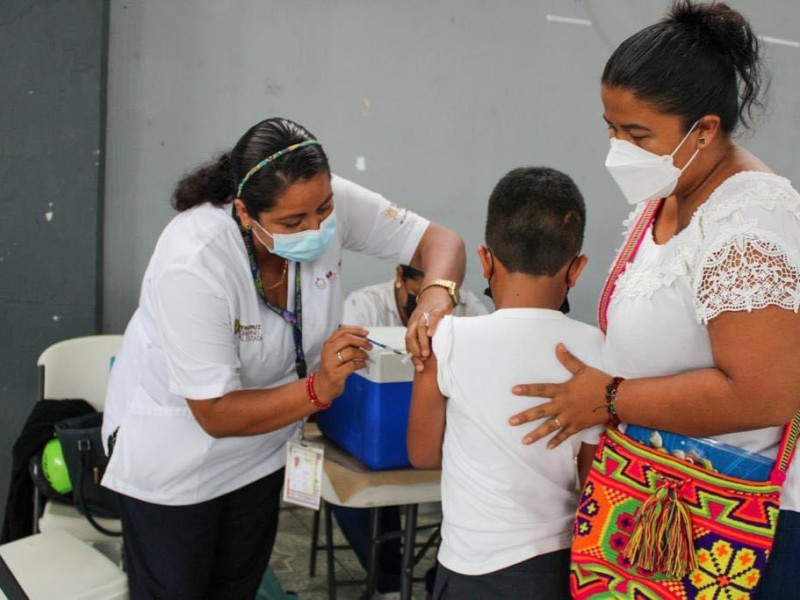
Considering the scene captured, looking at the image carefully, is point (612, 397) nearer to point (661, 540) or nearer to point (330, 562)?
point (661, 540)

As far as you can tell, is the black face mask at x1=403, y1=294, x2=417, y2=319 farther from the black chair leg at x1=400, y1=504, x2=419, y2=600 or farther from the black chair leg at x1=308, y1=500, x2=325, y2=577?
the black chair leg at x1=400, y1=504, x2=419, y2=600

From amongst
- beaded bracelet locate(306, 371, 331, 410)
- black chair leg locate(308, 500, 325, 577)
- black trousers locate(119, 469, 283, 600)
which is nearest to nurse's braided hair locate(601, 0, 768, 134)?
beaded bracelet locate(306, 371, 331, 410)

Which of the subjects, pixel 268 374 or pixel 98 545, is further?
pixel 98 545

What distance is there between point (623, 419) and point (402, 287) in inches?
83.1

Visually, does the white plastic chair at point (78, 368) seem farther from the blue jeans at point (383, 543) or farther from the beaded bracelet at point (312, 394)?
the beaded bracelet at point (312, 394)

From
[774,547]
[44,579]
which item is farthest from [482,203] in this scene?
[774,547]

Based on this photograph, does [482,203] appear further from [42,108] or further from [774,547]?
[774,547]

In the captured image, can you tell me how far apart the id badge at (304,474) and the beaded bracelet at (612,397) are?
0.76m

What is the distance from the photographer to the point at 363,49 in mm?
3715

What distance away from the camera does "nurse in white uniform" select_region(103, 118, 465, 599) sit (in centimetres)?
170

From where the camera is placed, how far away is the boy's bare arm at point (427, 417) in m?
1.48

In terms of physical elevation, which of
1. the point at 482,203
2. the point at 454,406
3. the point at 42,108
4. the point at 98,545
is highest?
the point at 42,108

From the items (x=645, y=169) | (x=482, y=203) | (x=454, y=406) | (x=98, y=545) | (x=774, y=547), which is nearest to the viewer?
(x=774, y=547)

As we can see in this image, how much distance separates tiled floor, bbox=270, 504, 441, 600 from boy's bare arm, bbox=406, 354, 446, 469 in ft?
6.14
